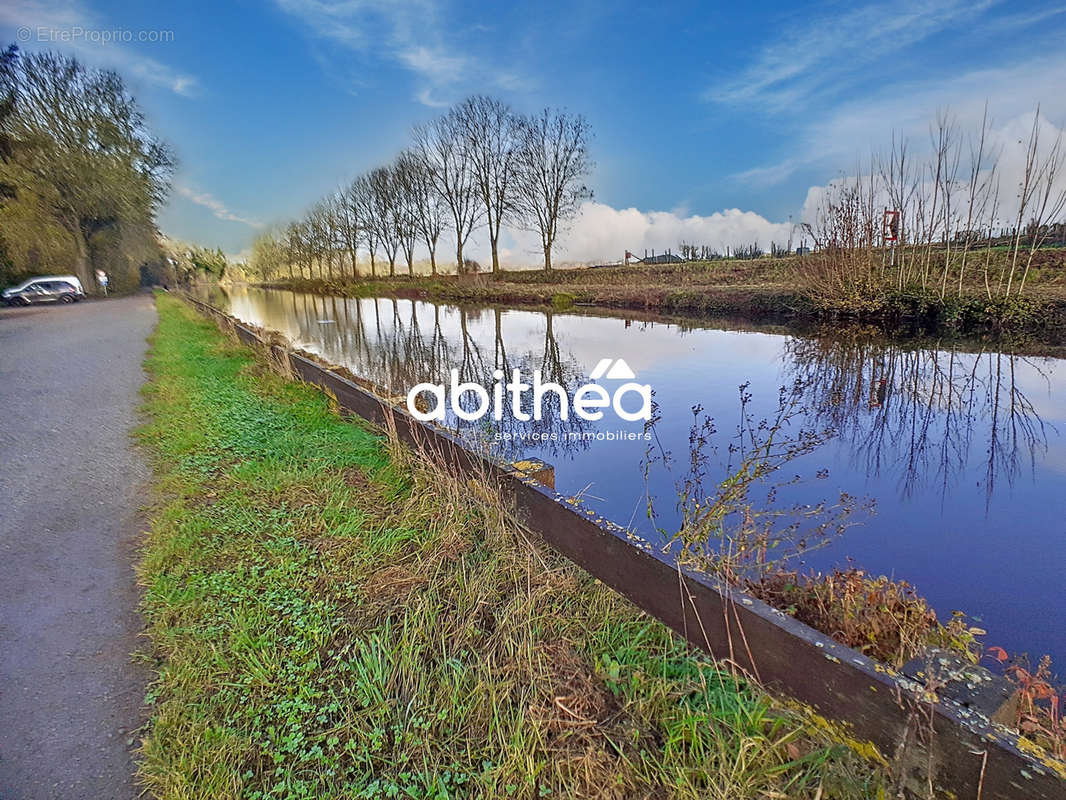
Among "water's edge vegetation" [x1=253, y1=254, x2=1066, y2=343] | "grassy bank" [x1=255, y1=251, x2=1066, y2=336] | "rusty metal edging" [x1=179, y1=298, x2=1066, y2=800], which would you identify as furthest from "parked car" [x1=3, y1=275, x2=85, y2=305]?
"rusty metal edging" [x1=179, y1=298, x2=1066, y2=800]

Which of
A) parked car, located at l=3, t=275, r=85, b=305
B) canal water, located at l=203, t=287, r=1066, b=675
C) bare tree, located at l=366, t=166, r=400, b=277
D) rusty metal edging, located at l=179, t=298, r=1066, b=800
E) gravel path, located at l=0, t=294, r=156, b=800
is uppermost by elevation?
bare tree, located at l=366, t=166, r=400, b=277

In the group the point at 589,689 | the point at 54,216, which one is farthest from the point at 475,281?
the point at 589,689

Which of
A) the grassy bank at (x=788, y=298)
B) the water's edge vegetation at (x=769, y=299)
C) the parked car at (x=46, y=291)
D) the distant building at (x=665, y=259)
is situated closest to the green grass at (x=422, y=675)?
the water's edge vegetation at (x=769, y=299)

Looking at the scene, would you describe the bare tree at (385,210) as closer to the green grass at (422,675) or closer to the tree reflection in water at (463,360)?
the tree reflection in water at (463,360)

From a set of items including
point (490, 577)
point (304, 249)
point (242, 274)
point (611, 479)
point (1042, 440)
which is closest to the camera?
point (490, 577)

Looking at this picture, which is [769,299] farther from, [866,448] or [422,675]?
[422,675]

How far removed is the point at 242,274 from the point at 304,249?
4966 centimetres

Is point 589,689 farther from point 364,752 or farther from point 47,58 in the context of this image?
point 47,58

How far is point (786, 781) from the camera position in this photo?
143 centimetres

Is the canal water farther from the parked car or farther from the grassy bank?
the parked car

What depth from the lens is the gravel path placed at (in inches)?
64.4

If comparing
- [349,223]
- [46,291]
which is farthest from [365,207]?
[46,291]

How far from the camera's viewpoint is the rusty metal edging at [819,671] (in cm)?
104

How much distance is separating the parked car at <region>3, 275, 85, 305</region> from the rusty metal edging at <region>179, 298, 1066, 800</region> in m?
30.6
